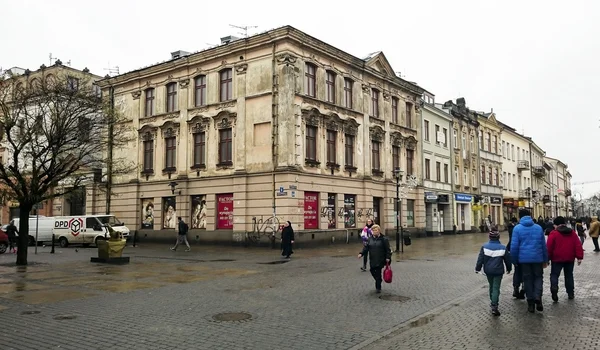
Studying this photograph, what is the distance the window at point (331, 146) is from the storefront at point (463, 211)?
2073cm

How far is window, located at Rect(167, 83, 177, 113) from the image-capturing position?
34.0 meters

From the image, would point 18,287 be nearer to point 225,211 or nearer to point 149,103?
point 225,211

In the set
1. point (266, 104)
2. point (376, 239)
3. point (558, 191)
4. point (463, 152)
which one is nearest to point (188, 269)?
point (376, 239)

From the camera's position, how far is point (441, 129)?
45969 mm

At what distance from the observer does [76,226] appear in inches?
1276

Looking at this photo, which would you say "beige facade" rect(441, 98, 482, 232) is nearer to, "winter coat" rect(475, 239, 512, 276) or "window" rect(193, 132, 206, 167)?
"window" rect(193, 132, 206, 167)

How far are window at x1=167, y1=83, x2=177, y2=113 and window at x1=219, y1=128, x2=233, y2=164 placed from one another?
17.4 feet

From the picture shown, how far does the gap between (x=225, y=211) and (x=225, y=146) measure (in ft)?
13.3

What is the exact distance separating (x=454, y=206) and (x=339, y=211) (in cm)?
2042

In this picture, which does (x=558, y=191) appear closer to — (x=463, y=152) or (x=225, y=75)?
(x=463, y=152)

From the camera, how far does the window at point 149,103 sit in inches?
1394

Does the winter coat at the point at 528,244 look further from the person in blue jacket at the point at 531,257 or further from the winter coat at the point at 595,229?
the winter coat at the point at 595,229

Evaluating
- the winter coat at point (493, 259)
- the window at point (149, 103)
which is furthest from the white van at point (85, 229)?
the winter coat at point (493, 259)

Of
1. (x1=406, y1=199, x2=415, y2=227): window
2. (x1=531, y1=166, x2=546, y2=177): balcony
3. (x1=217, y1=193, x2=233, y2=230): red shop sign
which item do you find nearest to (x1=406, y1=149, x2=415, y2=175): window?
(x1=406, y1=199, x2=415, y2=227): window
